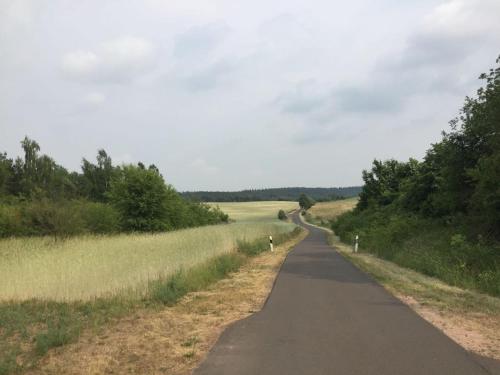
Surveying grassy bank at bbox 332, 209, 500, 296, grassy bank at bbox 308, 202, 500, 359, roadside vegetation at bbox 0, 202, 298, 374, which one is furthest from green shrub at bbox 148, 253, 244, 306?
grassy bank at bbox 332, 209, 500, 296

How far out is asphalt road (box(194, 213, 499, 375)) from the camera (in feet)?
19.3

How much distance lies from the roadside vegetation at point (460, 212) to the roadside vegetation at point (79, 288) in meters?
7.58

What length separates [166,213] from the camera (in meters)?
35.9

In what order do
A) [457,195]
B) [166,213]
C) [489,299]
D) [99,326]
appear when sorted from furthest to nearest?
[166,213] < [457,195] < [489,299] < [99,326]

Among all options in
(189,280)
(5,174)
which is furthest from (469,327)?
(5,174)

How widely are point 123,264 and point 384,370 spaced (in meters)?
10.2

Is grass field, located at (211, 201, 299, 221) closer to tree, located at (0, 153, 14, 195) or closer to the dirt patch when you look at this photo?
tree, located at (0, 153, 14, 195)

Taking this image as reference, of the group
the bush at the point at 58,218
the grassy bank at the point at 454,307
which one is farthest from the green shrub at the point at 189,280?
the bush at the point at 58,218

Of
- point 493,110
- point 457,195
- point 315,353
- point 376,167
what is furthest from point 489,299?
point 376,167

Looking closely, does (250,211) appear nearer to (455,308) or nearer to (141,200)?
(141,200)

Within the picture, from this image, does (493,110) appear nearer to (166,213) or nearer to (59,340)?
(59,340)

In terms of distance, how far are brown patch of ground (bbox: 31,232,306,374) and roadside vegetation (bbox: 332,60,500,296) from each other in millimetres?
7270

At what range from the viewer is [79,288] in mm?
10969

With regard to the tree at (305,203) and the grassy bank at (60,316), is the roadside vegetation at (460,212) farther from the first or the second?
the tree at (305,203)
